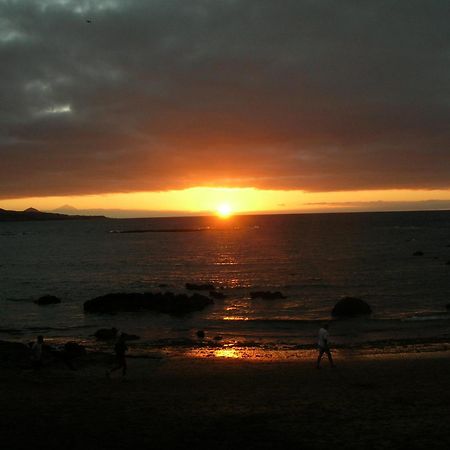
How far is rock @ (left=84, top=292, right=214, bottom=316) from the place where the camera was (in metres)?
42.6

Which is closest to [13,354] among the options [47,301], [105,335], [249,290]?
[105,335]

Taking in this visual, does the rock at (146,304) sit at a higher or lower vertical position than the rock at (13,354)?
lower

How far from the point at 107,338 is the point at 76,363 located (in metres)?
8.24

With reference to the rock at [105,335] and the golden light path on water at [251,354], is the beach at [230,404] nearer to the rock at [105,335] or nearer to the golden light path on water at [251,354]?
the golden light path on water at [251,354]

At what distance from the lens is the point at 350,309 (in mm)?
38844

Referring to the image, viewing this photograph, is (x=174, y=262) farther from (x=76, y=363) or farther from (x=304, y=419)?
(x=304, y=419)

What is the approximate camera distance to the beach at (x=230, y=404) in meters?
13.3

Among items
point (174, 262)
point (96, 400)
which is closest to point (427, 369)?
point (96, 400)

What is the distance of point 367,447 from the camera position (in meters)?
12.6

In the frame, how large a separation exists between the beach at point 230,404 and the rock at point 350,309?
1424 cm

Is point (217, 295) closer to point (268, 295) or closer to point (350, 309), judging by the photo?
point (268, 295)

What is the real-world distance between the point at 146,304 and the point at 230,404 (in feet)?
91.7

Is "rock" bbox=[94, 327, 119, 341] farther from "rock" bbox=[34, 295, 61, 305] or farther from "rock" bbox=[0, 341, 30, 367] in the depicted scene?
"rock" bbox=[34, 295, 61, 305]

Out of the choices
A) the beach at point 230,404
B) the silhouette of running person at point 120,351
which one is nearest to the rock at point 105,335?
the beach at point 230,404
